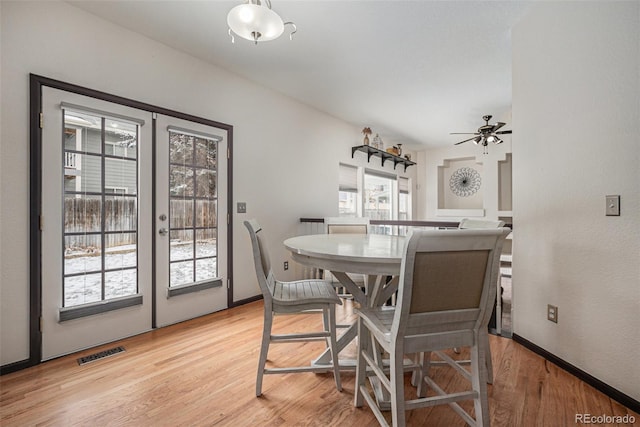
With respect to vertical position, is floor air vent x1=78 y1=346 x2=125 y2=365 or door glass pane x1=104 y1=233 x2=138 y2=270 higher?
door glass pane x1=104 y1=233 x2=138 y2=270

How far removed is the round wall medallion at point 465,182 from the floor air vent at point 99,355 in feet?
22.3

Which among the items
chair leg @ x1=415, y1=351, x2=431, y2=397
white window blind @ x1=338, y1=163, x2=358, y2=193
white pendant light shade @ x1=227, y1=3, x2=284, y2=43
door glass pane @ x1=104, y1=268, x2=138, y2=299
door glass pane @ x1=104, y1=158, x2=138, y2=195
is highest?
white pendant light shade @ x1=227, y1=3, x2=284, y2=43

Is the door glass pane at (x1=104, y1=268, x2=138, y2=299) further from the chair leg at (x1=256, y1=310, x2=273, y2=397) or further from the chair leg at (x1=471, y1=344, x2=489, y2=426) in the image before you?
the chair leg at (x1=471, y1=344, x2=489, y2=426)

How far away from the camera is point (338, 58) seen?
2922 mm

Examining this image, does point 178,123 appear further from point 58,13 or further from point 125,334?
point 125,334

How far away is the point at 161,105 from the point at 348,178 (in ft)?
10.2

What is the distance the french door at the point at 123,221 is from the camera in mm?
2084

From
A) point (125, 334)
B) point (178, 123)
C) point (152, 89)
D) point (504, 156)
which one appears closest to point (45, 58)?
point (152, 89)

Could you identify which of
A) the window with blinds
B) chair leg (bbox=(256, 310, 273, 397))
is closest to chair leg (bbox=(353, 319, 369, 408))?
chair leg (bbox=(256, 310, 273, 397))

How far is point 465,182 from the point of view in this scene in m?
6.82

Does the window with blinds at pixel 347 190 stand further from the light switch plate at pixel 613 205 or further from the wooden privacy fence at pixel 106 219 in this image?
the light switch plate at pixel 613 205

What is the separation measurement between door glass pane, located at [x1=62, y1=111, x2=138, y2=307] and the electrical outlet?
3.15 m

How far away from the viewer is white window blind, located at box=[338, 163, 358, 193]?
4.94 meters

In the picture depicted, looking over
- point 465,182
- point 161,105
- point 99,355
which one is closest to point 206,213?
point 161,105
